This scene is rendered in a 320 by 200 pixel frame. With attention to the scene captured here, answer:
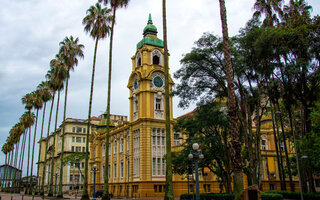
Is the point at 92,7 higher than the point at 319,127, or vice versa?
the point at 92,7

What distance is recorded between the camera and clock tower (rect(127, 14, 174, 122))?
4888 centimetres

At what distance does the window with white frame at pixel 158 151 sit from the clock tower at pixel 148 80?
2.60 m

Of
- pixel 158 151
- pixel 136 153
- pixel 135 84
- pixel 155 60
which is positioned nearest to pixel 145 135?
pixel 158 151

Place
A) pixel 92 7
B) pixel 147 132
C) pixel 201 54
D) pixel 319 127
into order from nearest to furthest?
pixel 319 127 → pixel 201 54 → pixel 92 7 → pixel 147 132

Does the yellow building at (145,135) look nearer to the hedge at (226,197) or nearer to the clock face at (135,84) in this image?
the clock face at (135,84)

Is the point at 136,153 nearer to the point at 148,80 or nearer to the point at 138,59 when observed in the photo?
the point at 148,80

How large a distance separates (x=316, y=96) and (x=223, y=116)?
30.5 feet

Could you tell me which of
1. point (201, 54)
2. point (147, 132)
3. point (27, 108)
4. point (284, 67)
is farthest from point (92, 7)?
point (27, 108)

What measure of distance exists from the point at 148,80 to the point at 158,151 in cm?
1183

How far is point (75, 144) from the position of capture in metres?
99.6

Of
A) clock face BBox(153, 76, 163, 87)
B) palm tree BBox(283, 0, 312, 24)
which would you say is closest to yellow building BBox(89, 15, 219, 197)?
clock face BBox(153, 76, 163, 87)

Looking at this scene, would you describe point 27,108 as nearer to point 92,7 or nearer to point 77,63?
point 77,63

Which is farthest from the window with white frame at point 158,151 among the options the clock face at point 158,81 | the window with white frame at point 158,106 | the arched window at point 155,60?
the arched window at point 155,60

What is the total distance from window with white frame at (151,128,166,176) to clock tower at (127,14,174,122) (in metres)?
2.60
